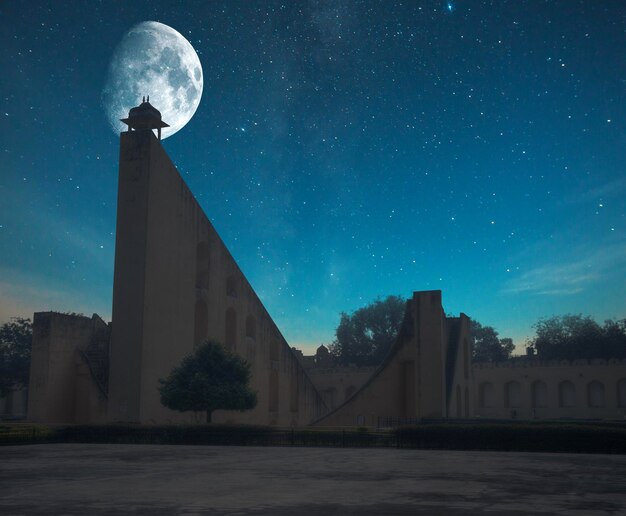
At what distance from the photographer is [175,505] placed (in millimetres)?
8453

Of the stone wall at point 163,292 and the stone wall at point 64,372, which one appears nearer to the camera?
the stone wall at point 163,292

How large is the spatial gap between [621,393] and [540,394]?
21.5 feet

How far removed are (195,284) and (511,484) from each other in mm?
21853

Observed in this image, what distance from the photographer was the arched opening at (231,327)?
33344 millimetres

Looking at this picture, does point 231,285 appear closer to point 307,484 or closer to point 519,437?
point 519,437

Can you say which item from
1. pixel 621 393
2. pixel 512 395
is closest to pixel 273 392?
pixel 512 395

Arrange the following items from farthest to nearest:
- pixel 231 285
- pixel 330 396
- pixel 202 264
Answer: pixel 330 396 < pixel 231 285 < pixel 202 264

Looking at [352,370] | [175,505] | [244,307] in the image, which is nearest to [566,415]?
[352,370]

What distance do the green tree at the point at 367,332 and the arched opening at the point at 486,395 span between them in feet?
51.5

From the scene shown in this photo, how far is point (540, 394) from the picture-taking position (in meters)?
54.7

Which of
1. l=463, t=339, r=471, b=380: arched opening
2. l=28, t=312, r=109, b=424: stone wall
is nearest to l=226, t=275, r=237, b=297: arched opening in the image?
l=28, t=312, r=109, b=424: stone wall

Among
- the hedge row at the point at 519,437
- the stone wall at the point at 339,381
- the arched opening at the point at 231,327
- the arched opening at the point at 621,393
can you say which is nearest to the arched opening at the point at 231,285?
the arched opening at the point at 231,327

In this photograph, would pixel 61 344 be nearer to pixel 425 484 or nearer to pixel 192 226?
pixel 192 226

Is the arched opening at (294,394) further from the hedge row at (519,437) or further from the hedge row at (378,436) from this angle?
the hedge row at (519,437)
